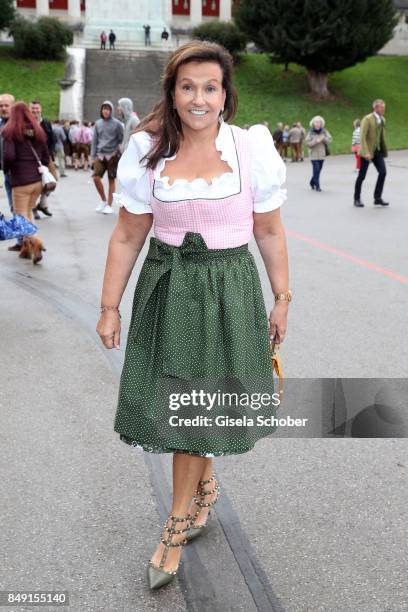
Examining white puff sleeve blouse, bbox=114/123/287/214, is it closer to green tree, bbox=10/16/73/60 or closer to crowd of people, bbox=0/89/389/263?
Answer: crowd of people, bbox=0/89/389/263

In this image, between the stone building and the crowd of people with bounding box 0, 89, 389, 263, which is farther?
the stone building

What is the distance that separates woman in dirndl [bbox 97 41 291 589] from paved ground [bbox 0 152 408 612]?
260 millimetres

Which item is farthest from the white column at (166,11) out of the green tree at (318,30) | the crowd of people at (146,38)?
the green tree at (318,30)

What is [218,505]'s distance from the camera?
351 centimetres

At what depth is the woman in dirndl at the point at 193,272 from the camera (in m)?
2.77

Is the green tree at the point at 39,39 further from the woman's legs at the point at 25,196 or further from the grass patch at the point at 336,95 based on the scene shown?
the woman's legs at the point at 25,196

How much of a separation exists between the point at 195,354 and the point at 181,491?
0.54 meters

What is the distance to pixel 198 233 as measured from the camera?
278cm

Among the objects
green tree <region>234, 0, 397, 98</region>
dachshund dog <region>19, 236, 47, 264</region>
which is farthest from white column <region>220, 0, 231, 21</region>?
dachshund dog <region>19, 236, 47, 264</region>

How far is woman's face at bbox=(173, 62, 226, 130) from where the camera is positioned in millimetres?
2764

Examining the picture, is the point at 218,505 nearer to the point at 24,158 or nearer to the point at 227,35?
the point at 24,158

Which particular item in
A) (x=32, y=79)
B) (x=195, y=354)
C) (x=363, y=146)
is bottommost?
(x=32, y=79)

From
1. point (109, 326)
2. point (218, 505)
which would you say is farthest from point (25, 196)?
point (109, 326)

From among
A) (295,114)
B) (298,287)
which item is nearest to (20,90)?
(295,114)
